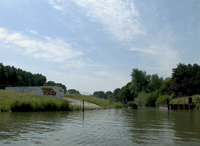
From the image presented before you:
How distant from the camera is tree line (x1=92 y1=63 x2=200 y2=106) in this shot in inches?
2528

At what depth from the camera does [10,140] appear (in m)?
9.65

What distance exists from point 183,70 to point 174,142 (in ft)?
208

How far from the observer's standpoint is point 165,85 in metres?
78.2

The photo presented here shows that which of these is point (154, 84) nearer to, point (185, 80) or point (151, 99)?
point (151, 99)

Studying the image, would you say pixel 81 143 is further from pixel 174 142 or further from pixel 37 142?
pixel 174 142

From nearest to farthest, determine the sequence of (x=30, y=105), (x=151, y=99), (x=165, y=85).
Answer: (x=30, y=105) → (x=151, y=99) → (x=165, y=85)

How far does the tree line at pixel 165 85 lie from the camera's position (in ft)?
211

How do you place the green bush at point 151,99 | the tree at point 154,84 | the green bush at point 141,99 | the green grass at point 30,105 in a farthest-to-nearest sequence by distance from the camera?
the tree at point 154,84
the green bush at point 141,99
the green bush at point 151,99
the green grass at point 30,105

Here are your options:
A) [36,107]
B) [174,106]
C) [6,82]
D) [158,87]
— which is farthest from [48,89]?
[158,87]

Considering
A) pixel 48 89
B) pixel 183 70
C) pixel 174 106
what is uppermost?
pixel 183 70

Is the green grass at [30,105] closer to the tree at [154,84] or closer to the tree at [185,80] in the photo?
the tree at [185,80]

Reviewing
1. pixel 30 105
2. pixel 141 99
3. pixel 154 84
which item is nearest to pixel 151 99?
pixel 141 99

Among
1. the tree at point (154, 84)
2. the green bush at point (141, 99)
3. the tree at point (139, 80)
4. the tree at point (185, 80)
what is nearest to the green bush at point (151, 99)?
the green bush at point (141, 99)

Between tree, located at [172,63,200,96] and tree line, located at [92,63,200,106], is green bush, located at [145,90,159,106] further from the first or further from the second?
tree, located at [172,63,200,96]
